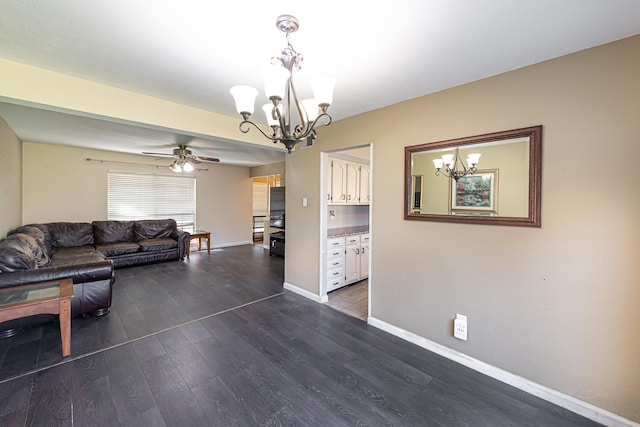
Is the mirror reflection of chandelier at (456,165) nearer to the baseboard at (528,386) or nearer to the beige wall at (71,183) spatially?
the baseboard at (528,386)

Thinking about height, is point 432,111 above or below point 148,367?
above

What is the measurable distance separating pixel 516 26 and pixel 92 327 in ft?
14.8

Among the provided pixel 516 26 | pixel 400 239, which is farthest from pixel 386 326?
pixel 516 26

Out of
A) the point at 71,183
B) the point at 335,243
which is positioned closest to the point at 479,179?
the point at 335,243

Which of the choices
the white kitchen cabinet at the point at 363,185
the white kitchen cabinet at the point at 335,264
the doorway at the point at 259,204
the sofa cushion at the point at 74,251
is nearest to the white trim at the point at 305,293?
the white kitchen cabinet at the point at 335,264

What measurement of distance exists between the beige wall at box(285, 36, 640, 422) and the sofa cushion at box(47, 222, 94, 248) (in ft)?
20.1

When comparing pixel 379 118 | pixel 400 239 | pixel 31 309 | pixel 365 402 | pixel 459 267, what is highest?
pixel 379 118

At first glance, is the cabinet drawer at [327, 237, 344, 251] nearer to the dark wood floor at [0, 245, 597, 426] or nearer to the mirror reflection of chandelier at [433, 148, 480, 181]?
the dark wood floor at [0, 245, 597, 426]

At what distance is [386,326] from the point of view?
9.02 ft

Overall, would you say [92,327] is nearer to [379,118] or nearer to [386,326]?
[386,326]

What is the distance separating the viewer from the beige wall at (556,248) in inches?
62.5

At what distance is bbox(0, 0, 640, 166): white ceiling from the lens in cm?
136

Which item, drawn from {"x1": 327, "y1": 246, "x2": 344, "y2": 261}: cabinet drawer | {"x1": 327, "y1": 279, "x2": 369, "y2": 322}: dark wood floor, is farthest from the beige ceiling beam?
{"x1": 327, "y1": 279, "x2": 369, "y2": 322}: dark wood floor

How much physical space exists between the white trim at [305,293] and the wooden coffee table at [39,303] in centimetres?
243
